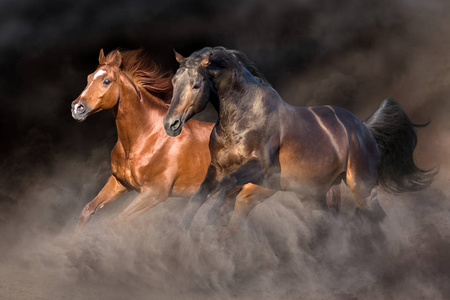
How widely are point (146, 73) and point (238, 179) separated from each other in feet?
7.10

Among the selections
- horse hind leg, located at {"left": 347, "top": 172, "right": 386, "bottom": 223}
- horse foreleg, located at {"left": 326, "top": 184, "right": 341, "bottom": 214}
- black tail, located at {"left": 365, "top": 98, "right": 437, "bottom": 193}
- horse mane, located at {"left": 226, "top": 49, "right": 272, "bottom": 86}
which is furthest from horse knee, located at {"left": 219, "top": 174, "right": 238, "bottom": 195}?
black tail, located at {"left": 365, "top": 98, "right": 437, "bottom": 193}

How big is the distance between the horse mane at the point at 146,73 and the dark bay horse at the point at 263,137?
141 cm

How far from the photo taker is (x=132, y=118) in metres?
5.82

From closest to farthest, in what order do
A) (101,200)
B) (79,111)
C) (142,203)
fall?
1. (79,111)
2. (142,203)
3. (101,200)

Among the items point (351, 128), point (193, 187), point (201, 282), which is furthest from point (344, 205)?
point (201, 282)

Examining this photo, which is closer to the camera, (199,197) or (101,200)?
(199,197)

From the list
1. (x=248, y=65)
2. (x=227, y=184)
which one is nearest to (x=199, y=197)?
(x=227, y=184)

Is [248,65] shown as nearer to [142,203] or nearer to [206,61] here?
[206,61]

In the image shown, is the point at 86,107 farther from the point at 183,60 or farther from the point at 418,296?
the point at 418,296

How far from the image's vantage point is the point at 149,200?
5.68 meters

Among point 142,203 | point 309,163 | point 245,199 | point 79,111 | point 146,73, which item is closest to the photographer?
point 309,163

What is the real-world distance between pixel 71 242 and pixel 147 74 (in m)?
1.57

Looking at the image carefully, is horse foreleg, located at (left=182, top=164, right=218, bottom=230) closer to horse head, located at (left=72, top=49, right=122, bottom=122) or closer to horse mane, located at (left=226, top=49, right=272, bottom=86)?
horse mane, located at (left=226, top=49, right=272, bottom=86)

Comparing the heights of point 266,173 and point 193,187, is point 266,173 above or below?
above
